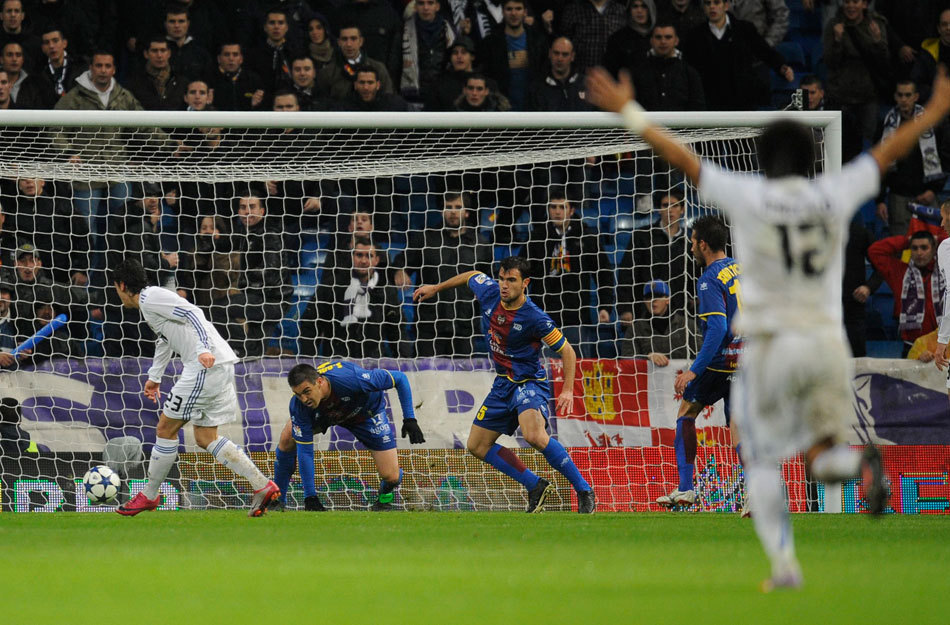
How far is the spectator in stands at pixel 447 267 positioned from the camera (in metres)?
13.3

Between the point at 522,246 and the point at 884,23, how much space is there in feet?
18.4

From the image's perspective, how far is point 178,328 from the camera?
10.6 metres

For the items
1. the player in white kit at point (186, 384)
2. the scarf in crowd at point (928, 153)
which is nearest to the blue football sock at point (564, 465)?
the player in white kit at point (186, 384)

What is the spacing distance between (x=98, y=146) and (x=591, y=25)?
6020mm

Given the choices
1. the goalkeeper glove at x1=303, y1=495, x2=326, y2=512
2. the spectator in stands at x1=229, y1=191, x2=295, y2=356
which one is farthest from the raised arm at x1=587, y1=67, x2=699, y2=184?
the spectator in stands at x1=229, y1=191, x2=295, y2=356

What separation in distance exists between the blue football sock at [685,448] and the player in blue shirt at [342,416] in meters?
2.13

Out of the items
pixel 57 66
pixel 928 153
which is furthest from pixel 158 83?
pixel 928 153

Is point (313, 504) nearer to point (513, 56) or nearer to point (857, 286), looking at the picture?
point (513, 56)

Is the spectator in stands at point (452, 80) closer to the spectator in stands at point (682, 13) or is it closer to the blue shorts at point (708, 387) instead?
the spectator in stands at point (682, 13)

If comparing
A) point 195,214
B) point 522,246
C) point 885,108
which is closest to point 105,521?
point 195,214

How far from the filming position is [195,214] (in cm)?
1367

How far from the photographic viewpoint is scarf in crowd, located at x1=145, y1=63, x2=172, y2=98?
14.2 meters

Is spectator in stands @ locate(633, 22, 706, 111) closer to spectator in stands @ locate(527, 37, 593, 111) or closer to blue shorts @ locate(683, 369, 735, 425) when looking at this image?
spectator in stands @ locate(527, 37, 593, 111)

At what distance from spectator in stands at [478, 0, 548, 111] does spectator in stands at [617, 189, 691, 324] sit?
8.50 ft
